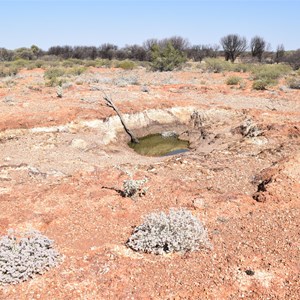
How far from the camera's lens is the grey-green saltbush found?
18.2 ft

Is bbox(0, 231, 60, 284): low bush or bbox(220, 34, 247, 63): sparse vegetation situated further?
bbox(220, 34, 247, 63): sparse vegetation

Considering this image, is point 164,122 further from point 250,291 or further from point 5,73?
point 5,73

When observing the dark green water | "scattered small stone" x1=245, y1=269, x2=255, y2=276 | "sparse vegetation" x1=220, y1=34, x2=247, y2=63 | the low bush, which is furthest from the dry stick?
"sparse vegetation" x1=220, y1=34, x2=247, y2=63

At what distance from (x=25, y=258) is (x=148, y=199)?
3.12 meters

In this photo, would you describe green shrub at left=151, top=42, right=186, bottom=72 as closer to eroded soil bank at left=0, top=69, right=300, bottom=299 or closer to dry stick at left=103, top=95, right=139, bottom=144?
eroded soil bank at left=0, top=69, right=300, bottom=299

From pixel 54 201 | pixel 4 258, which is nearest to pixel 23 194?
pixel 54 201

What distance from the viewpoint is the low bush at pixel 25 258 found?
4953mm

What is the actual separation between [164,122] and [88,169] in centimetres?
788

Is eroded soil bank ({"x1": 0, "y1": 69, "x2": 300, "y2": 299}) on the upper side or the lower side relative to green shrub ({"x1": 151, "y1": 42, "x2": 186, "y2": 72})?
lower

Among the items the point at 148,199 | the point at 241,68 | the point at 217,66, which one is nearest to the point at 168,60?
the point at 217,66

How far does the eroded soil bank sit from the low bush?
0.17m

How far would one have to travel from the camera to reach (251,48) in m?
56.8

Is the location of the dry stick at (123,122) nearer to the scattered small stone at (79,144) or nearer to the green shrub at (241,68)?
the scattered small stone at (79,144)

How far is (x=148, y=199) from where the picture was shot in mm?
7535
